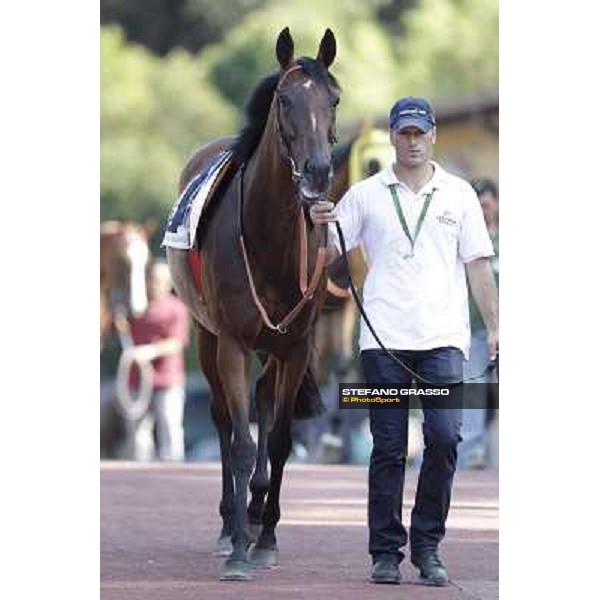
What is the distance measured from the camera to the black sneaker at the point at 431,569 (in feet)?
27.8

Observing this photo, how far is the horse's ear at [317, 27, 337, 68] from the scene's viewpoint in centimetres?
848

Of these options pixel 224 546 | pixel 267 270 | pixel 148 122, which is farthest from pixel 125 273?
pixel 267 270

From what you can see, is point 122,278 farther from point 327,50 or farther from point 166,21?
point 327,50

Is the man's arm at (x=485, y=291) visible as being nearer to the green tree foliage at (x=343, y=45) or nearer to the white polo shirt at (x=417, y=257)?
the white polo shirt at (x=417, y=257)

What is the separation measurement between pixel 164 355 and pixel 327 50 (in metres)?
7.55

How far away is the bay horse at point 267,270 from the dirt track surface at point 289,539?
0.29m

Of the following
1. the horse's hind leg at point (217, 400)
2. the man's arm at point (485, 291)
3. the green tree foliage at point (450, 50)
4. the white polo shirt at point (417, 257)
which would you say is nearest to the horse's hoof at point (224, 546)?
the horse's hind leg at point (217, 400)

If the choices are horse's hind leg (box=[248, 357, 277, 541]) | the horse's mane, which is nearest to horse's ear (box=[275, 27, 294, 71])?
the horse's mane

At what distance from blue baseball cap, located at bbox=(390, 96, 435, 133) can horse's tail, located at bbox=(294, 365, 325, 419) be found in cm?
177

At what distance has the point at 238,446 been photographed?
886 centimetres

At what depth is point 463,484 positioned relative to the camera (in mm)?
12969
